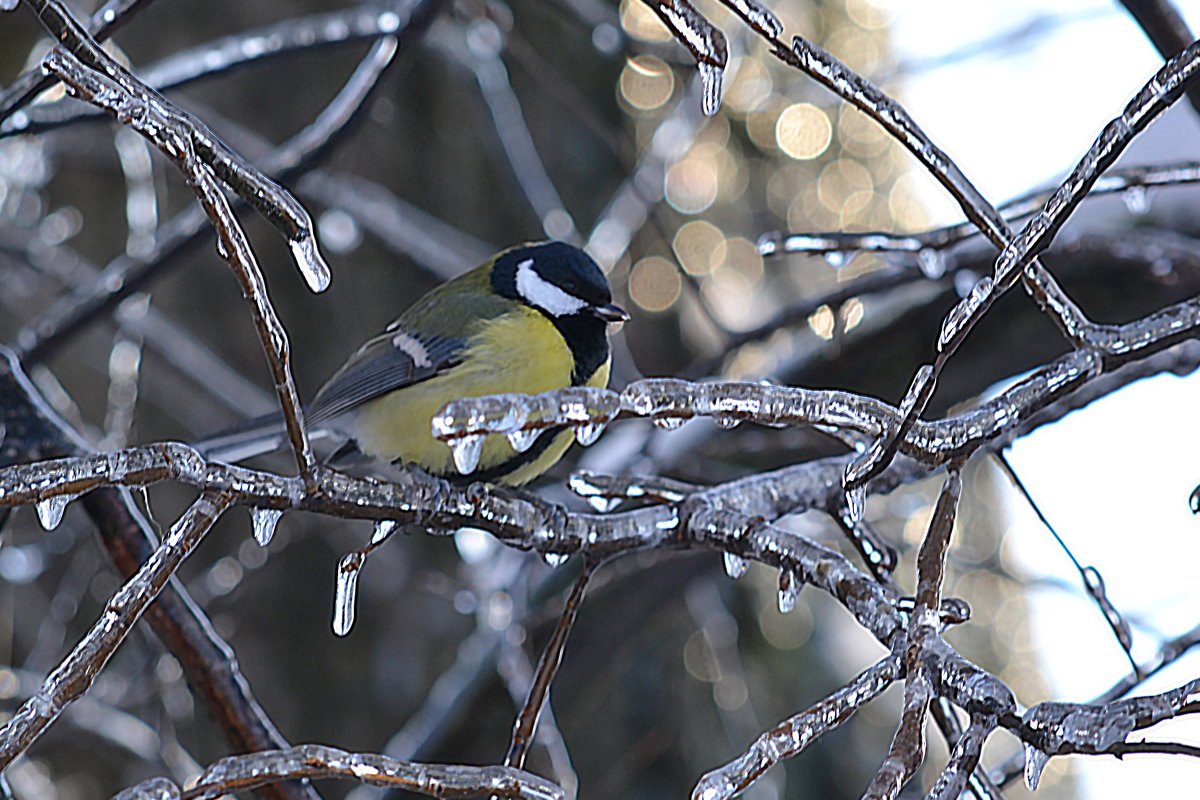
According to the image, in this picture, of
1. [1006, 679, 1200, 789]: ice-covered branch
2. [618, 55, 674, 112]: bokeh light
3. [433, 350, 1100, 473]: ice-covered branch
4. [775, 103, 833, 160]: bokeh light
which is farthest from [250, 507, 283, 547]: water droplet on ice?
[775, 103, 833, 160]: bokeh light

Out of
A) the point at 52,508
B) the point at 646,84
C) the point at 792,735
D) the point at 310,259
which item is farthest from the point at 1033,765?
the point at 646,84

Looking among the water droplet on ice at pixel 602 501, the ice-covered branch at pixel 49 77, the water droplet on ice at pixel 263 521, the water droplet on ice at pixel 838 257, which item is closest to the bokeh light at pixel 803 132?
the water droplet on ice at pixel 838 257

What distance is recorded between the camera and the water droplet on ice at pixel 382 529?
99cm

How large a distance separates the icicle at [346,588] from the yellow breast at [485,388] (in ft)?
2.08

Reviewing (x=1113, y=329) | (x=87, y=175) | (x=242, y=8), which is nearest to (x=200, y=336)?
(x=87, y=175)

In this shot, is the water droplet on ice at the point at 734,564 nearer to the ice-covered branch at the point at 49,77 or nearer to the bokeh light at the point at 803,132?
the ice-covered branch at the point at 49,77

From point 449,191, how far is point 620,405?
2.42m

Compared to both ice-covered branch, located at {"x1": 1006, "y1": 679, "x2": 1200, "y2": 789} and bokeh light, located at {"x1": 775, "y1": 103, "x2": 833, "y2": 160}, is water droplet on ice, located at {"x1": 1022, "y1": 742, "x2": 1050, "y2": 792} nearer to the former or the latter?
ice-covered branch, located at {"x1": 1006, "y1": 679, "x2": 1200, "y2": 789}

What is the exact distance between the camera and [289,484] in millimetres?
852

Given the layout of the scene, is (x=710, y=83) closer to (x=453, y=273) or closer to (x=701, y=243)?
(x=453, y=273)

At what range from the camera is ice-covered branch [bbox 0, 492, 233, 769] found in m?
0.67

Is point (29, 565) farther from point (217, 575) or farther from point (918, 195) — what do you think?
point (918, 195)

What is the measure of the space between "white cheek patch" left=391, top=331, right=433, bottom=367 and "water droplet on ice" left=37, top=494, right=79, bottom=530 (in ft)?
3.24

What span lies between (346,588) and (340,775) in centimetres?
30
